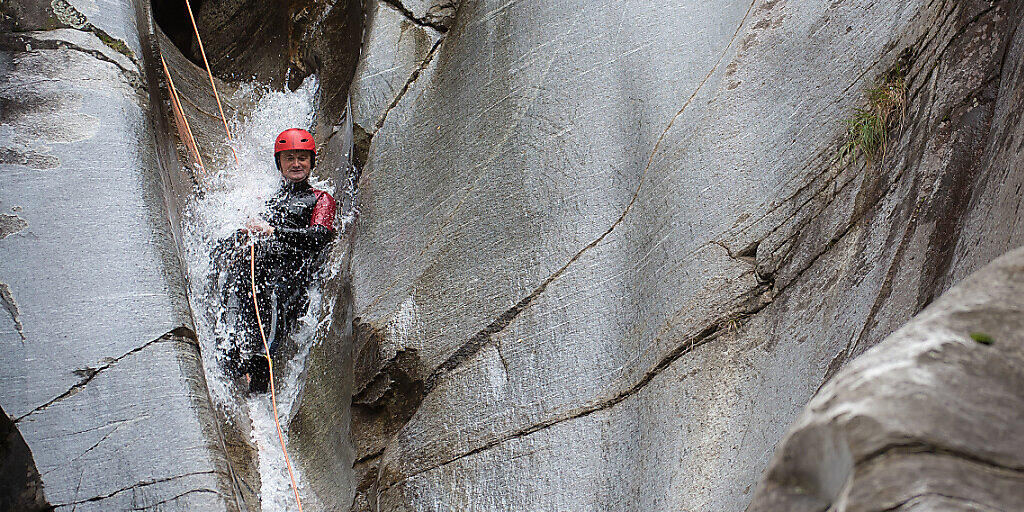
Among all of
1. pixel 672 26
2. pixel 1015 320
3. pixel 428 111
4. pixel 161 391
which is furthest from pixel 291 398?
pixel 1015 320

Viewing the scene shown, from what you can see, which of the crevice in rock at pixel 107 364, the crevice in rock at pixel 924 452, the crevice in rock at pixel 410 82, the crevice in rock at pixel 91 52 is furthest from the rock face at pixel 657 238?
the crevice in rock at pixel 91 52

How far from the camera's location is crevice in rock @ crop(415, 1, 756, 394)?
3578mm

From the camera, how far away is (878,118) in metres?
2.91

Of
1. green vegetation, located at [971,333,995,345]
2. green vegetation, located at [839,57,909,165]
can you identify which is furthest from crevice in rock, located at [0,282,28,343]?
green vegetation, located at [971,333,995,345]

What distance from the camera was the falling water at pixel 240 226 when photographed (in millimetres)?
4410

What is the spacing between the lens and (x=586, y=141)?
12.8 ft

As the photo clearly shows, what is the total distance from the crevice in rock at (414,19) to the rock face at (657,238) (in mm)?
606

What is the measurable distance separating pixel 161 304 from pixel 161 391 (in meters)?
0.46

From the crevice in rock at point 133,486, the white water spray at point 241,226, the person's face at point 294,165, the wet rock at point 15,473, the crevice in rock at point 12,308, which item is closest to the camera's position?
the wet rock at point 15,473

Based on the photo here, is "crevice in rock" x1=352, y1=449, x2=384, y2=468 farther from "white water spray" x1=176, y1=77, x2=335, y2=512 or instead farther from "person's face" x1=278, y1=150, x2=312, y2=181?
"person's face" x1=278, y1=150, x2=312, y2=181

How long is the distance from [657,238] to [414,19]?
9.02ft

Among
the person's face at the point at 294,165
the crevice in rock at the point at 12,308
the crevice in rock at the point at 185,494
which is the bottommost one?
the crevice in rock at the point at 185,494

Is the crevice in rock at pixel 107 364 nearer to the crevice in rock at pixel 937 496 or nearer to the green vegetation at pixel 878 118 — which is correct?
the green vegetation at pixel 878 118

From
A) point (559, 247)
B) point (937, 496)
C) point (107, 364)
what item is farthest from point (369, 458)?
point (937, 496)
